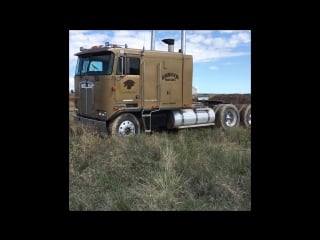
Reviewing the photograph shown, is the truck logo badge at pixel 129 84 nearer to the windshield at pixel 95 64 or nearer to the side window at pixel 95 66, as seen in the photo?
the windshield at pixel 95 64

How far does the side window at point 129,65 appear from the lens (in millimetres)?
9938

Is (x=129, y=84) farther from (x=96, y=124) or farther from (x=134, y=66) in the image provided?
(x=96, y=124)

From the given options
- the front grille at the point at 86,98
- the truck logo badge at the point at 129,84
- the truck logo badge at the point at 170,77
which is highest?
the truck logo badge at the point at 170,77

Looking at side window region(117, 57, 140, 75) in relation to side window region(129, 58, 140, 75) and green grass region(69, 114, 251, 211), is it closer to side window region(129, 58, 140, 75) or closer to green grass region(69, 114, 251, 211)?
side window region(129, 58, 140, 75)

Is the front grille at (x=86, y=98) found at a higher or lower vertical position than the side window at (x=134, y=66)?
lower

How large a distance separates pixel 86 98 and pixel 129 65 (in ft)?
5.46

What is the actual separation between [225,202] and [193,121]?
7207mm

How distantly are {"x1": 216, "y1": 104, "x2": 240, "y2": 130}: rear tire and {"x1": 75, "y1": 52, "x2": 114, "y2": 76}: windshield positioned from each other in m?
4.93

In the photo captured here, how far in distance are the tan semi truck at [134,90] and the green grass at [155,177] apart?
254 centimetres

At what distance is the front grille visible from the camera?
10352 mm

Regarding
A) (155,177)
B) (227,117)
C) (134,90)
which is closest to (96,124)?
(134,90)

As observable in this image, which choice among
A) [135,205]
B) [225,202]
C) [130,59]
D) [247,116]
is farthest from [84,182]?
[247,116]

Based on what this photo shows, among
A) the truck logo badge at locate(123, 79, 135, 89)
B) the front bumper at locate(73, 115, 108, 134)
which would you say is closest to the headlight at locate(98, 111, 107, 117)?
the front bumper at locate(73, 115, 108, 134)

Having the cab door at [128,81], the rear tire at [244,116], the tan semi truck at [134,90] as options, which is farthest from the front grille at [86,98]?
the rear tire at [244,116]
